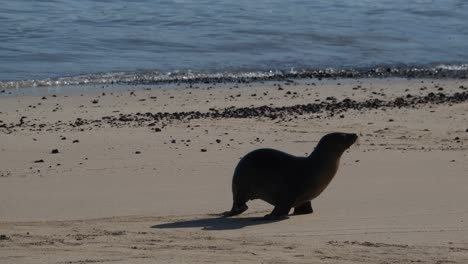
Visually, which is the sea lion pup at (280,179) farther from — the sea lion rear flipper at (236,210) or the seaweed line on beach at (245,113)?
the seaweed line on beach at (245,113)

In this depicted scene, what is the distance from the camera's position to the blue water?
2241 cm

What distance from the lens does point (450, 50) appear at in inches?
998

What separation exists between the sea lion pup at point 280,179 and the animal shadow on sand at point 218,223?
0.18 metres

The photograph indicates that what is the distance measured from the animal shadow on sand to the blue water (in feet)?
37.8

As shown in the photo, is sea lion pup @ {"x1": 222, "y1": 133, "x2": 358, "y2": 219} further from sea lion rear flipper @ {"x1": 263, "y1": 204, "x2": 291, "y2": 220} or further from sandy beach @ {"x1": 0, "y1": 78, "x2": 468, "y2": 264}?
sandy beach @ {"x1": 0, "y1": 78, "x2": 468, "y2": 264}

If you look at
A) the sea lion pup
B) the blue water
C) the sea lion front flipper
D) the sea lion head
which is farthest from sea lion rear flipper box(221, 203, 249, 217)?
the blue water

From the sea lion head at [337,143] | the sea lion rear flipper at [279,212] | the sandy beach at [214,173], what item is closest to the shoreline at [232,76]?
the sandy beach at [214,173]

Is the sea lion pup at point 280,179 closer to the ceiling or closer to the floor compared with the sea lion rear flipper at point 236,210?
closer to the ceiling

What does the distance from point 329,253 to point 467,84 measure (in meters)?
12.4

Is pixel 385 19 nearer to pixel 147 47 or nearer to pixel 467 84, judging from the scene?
pixel 147 47

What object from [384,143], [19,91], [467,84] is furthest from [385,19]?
A: [384,143]

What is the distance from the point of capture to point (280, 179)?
9430mm

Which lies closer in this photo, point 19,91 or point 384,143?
point 384,143

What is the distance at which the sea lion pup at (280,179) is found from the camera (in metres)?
9.42
